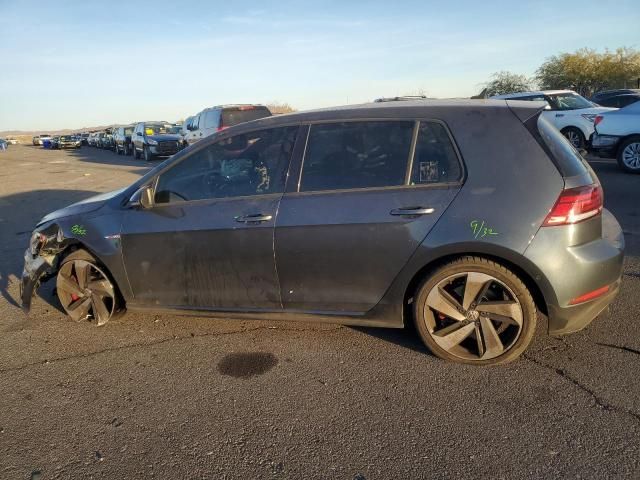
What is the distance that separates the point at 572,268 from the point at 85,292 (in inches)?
149

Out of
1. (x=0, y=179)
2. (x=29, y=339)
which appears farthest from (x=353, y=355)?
(x=0, y=179)

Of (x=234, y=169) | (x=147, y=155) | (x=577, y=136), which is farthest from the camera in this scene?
(x=147, y=155)

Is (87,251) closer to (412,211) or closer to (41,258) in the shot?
(41,258)

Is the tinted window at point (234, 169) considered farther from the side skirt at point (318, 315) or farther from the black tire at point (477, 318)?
the black tire at point (477, 318)

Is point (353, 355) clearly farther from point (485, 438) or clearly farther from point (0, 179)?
point (0, 179)

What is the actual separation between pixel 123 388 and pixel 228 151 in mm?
1844

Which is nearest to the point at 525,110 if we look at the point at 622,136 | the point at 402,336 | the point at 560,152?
the point at 560,152

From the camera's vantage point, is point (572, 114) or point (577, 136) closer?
point (572, 114)

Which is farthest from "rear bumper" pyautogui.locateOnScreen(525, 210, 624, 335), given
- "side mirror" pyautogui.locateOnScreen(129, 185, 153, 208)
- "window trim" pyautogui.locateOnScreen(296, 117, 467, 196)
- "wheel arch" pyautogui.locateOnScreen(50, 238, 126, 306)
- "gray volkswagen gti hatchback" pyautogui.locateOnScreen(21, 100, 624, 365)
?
"wheel arch" pyautogui.locateOnScreen(50, 238, 126, 306)

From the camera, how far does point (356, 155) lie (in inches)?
131

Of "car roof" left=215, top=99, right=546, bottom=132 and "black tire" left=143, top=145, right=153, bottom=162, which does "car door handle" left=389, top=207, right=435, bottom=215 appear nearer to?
"car roof" left=215, top=99, right=546, bottom=132

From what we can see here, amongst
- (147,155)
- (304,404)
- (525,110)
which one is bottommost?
(304,404)

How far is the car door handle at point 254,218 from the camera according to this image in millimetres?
3373

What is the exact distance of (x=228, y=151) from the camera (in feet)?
12.2
